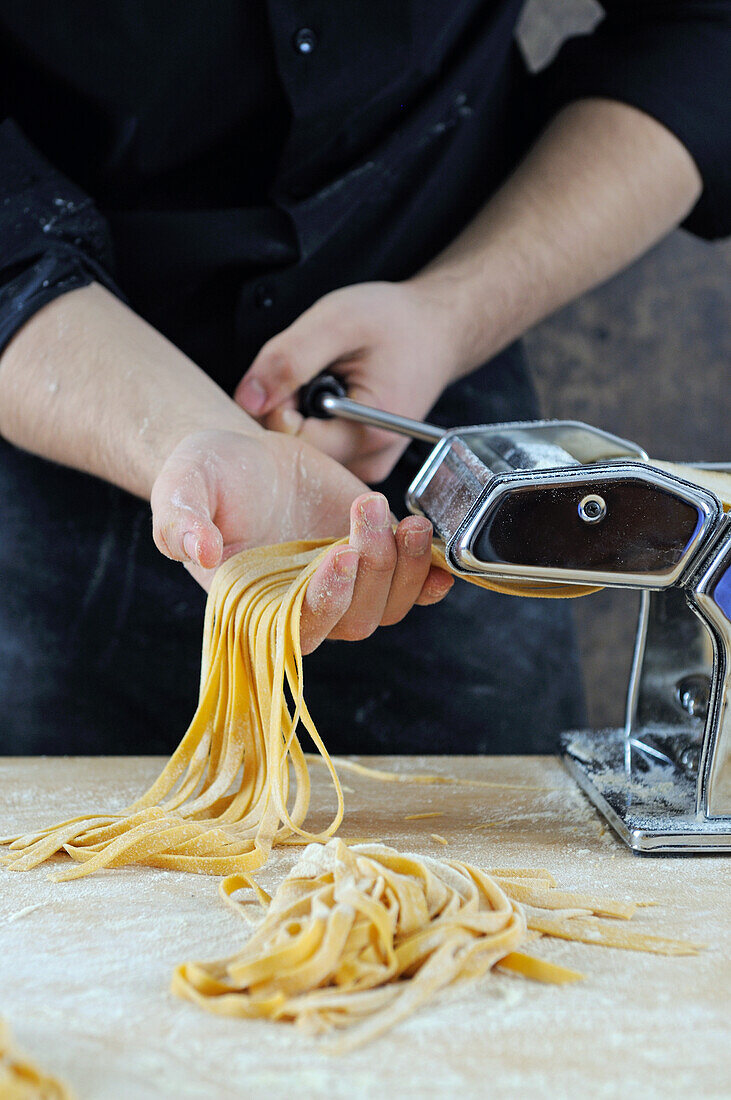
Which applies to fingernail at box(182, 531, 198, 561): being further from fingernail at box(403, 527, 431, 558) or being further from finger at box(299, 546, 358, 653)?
fingernail at box(403, 527, 431, 558)

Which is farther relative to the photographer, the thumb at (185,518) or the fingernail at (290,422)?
the fingernail at (290,422)

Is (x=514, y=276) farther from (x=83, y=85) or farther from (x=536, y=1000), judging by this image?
(x=536, y=1000)

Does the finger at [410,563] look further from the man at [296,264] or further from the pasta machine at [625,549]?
the man at [296,264]

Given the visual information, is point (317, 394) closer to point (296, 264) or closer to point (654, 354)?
point (296, 264)

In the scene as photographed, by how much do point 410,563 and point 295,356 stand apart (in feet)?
1.71

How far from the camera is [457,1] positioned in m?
1.69

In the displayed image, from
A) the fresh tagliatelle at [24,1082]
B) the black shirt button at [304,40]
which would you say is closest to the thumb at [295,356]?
the black shirt button at [304,40]

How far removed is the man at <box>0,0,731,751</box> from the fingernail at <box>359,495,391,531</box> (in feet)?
1.02

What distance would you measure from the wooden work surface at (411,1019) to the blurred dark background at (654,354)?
168cm

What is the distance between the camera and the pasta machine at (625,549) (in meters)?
1.05

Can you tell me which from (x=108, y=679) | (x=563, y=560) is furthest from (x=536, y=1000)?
(x=108, y=679)

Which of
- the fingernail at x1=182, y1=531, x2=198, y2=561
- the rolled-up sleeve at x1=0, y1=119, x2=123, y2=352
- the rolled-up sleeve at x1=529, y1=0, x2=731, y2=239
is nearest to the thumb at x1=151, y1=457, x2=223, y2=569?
the fingernail at x1=182, y1=531, x2=198, y2=561

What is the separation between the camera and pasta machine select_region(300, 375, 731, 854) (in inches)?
41.3

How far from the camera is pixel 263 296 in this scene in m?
1.76
